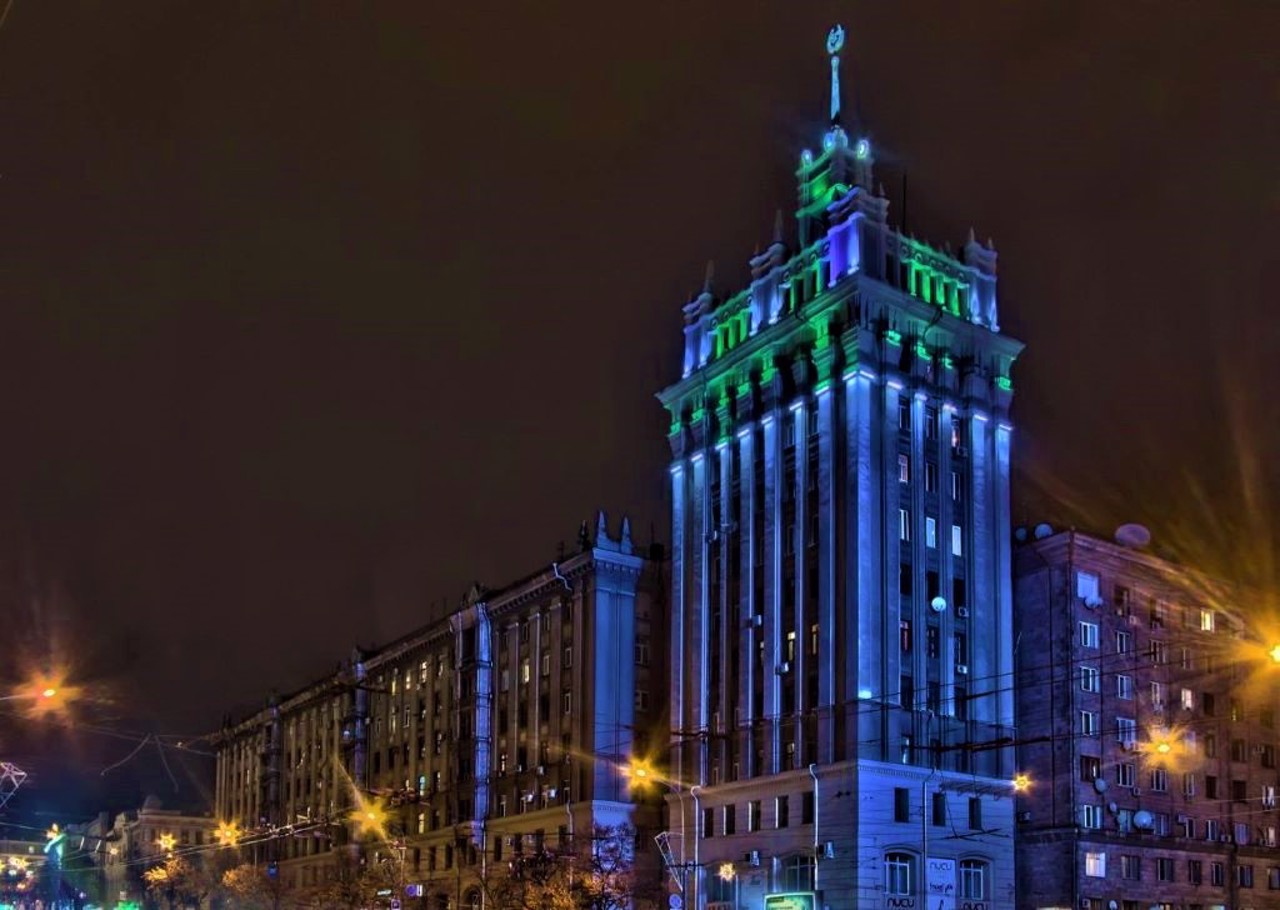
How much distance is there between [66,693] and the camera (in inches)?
1516

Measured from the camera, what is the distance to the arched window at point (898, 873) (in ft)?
215

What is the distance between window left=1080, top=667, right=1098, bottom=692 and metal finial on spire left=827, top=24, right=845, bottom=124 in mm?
31723

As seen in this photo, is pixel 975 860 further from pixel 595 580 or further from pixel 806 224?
pixel 806 224

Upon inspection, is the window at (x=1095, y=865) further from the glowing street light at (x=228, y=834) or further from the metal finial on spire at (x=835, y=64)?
the glowing street light at (x=228, y=834)

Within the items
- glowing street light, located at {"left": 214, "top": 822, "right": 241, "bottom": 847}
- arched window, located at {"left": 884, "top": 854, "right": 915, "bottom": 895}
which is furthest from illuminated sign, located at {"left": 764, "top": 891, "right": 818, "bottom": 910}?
glowing street light, located at {"left": 214, "top": 822, "right": 241, "bottom": 847}

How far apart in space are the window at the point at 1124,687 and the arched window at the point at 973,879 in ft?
37.0

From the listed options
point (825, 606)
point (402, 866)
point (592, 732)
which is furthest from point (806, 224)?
point (402, 866)

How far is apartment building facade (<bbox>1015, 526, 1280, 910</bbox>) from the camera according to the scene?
7044 centimetres

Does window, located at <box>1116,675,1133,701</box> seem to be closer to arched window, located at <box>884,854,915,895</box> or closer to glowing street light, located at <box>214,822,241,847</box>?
arched window, located at <box>884,854,915,895</box>

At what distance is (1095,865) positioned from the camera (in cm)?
6938

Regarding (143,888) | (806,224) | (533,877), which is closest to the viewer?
(533,877)

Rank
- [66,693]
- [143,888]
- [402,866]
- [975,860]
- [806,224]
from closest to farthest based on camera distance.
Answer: [66,693] → [975,860] → [806,224] → [402,866] → [143,888]

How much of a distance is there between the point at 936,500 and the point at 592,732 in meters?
23.6

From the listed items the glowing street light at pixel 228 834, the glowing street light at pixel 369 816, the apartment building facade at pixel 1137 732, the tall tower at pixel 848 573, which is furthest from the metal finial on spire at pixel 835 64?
the glowing street light at pixel 228 834
